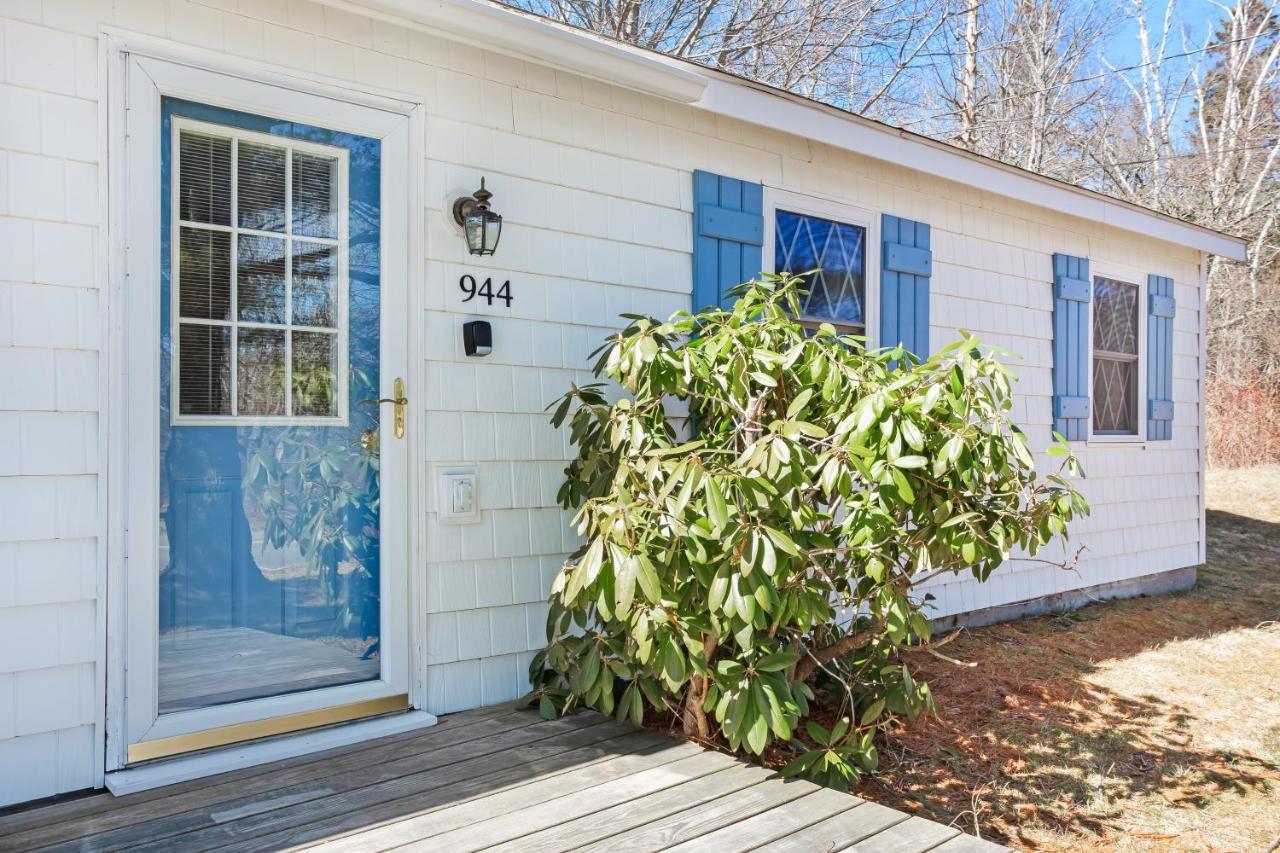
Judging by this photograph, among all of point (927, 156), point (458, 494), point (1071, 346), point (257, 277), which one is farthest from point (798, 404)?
point (1071, 346)

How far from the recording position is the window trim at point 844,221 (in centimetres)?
434

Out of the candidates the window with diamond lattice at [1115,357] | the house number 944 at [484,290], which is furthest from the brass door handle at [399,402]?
the window with diamond lattice at [1115,357]

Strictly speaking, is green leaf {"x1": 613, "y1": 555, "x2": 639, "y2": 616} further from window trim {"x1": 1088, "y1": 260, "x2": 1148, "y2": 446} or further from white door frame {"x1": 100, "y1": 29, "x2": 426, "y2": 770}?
window trim {"x1": 1088, "y1": 260, "x2": 1148, "y2": 446}

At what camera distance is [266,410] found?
2822 millimetres

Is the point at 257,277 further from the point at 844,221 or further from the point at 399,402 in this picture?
the point at 844,221

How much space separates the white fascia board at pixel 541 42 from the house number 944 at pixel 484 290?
31.5 inches

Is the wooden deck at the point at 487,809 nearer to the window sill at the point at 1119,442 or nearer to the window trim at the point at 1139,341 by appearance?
the window sill at the point at 1119,442

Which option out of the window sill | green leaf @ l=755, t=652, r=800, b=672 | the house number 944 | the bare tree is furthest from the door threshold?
the bare tree

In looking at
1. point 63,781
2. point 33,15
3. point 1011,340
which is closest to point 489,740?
point 63,781

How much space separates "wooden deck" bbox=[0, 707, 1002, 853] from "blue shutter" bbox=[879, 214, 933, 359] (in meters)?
2.76

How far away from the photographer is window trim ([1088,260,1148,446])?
6141 mm

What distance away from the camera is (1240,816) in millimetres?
3189

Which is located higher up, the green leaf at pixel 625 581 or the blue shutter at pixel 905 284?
the blue shutter at pixel 905 284

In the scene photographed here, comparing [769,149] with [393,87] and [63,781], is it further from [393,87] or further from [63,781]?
[63,781]
